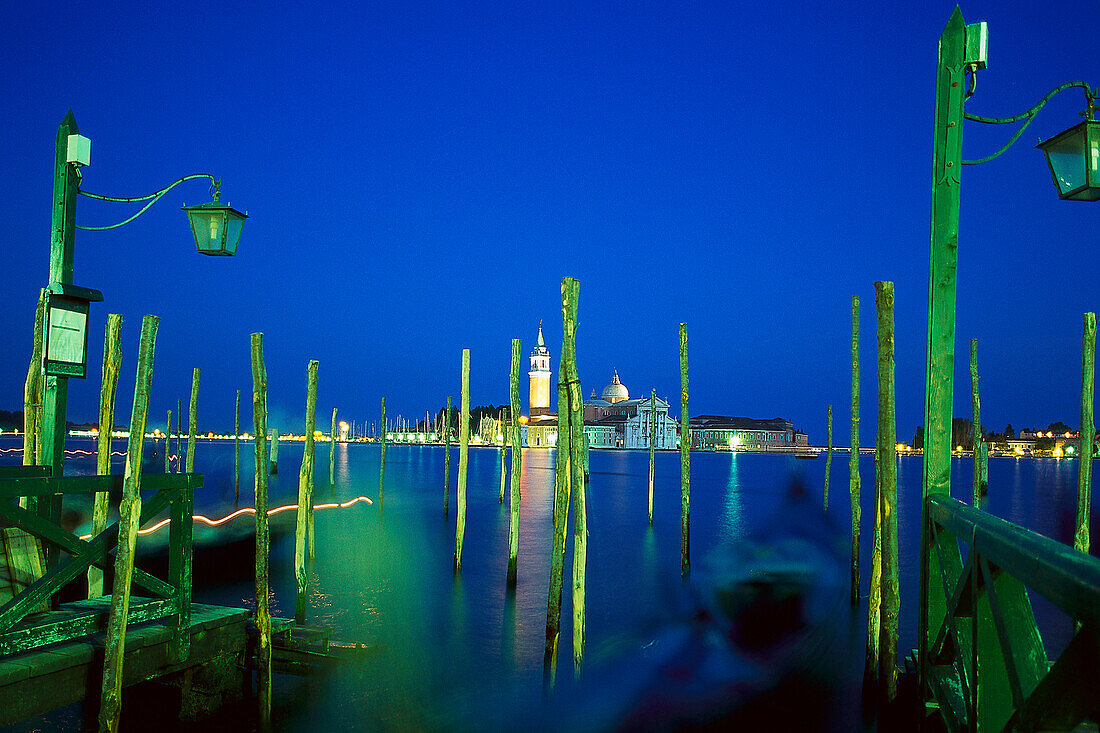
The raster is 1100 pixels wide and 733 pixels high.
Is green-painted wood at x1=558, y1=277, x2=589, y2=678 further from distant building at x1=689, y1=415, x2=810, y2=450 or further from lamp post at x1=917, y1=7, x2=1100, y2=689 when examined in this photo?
distant building at x1=689, y1=415, x2=810, y2=450

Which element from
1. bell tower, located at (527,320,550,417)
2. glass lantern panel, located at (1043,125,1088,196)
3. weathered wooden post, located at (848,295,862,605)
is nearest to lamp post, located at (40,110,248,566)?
glass lantern panel, located at (1043,125,1088,196)

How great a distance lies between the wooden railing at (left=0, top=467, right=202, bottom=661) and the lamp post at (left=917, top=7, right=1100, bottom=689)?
394 centimetres

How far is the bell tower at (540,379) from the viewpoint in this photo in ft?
362

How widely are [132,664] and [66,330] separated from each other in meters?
2.00

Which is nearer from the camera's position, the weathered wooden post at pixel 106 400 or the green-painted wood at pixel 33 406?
the weathered wooden post at pixel 106 400

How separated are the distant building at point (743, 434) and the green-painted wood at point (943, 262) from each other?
118 metres

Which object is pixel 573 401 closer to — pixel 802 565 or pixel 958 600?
pixel 958 600

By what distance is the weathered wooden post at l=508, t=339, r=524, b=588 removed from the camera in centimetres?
1259

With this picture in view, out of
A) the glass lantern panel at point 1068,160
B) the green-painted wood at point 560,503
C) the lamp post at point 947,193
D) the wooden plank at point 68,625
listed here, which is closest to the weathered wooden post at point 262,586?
the wooden plank at point 68,625

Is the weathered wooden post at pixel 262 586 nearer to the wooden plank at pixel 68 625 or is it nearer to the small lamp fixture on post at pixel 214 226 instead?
the wooden plank at pixel 68 625

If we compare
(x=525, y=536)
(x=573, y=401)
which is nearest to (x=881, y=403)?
(x=573, y=401)

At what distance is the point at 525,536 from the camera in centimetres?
2139

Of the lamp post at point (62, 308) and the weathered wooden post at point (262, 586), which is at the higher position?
the lamp post at point (62, 308)

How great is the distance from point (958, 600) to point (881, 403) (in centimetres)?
390
